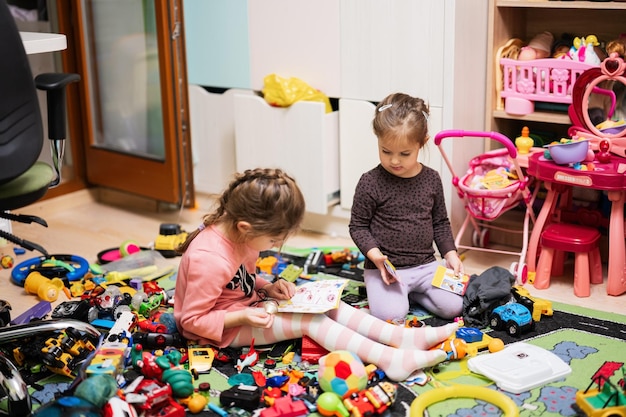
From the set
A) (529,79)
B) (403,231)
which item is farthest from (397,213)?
(529,79)

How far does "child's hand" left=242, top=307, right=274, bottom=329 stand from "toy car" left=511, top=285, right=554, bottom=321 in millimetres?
713

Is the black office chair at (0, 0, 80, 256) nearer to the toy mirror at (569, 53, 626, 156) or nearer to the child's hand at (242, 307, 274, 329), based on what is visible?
the child's hand at (242, 307, 274, 329)

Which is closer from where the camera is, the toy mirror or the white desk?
the white desk

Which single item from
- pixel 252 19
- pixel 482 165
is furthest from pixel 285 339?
pixel 252 19

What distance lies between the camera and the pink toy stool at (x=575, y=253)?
235cm

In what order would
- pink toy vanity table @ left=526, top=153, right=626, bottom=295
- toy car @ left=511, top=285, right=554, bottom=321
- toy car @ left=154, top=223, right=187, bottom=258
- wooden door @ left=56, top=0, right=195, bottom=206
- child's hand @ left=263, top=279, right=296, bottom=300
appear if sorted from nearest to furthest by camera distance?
A: 1. child's hand @ left=263, top=279, right=296, bottom=300
2. toy car @ left=511, top=285, right=554, bottom=321
3. pink toy vanity table @ left=526, top=153, right=626, bottom=295
4. toy car @ left=154, top=223, right=187, bottom=258
5. wooden door @ left=56, top=0, right=195, bottom=206

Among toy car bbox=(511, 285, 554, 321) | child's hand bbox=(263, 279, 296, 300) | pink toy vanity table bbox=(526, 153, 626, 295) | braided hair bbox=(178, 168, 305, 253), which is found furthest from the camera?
pink toy vanity table bbox=(526, 153, 626, 295)

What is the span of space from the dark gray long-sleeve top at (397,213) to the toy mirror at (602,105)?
1.70ft

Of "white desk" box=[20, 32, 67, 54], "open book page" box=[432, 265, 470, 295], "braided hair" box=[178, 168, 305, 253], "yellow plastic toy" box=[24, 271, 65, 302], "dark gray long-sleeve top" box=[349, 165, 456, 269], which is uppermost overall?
"white desk" box=[20, 32, 67, 54]

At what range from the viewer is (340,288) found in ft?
6.71

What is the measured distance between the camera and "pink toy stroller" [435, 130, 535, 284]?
243 cm

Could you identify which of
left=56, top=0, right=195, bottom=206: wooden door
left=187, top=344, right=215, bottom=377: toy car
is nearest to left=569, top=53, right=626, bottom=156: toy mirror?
left=187, top=344, right=215, bottom=377: toy car

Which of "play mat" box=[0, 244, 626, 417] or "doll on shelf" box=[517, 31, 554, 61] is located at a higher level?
"doll on shelf" box=[517, 31, 554, 61]

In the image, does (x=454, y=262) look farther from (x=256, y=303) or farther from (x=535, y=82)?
(x=535, y=82)
